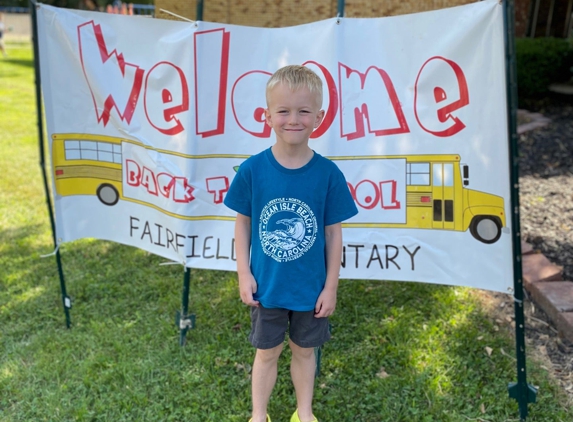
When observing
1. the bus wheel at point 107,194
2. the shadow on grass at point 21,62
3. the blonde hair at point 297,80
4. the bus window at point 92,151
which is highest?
the shadow on grass at point 21,62

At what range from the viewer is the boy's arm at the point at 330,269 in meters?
2.09

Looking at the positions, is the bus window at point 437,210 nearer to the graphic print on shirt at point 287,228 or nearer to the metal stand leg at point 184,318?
the graphic print on shirt at point 287,228

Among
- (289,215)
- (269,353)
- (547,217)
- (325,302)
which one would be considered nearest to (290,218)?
(289,215)

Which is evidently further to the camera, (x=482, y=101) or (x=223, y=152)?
(x=223, y=152)

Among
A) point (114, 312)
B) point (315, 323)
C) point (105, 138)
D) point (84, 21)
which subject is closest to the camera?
point (315, 323)

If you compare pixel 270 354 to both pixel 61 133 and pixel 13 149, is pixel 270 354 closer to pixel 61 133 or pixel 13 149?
pixel 61 133

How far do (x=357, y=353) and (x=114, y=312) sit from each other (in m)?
1.51

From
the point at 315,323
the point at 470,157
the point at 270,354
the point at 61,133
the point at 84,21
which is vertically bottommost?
the point at 270,354

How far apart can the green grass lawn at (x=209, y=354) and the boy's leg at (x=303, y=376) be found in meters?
0.17

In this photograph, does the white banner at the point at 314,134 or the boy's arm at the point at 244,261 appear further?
the white banner at the point at 314,134

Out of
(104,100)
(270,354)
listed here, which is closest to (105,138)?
(104,100)

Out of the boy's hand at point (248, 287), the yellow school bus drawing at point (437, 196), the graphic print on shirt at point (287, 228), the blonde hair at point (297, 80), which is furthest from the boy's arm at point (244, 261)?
the yellow school bus drawing at point (437, 196)

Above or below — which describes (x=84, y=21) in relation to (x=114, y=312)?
above

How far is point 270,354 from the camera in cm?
222
